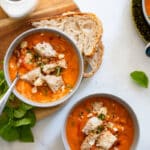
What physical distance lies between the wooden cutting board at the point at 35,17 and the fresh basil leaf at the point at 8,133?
124 millimetres

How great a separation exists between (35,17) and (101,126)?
1.94ft

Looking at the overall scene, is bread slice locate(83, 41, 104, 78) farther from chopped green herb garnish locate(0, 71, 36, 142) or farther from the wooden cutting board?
chopped green herb garnish locate(0, 71, 36, 142)

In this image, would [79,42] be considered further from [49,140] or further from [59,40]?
[49,140]

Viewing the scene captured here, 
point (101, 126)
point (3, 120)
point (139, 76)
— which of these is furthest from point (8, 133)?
point (139, 76)

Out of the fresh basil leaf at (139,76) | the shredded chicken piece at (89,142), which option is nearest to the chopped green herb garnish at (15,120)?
the shredded chicken piece at (89,142)

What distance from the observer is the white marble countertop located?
2404 millimetres

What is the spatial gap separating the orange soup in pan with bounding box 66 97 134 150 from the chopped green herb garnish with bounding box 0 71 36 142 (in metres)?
0.18

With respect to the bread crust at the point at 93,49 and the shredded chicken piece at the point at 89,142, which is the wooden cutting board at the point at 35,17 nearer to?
the bread crust at the point at 93,49

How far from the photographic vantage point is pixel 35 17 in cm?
239

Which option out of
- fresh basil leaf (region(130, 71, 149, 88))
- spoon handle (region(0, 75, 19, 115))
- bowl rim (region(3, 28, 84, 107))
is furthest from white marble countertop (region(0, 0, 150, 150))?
spoon handle (region(0, 75, 19, 115))

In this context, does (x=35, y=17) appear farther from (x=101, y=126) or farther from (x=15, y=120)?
(x=101, y=126)

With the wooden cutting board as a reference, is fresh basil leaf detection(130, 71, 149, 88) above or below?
below

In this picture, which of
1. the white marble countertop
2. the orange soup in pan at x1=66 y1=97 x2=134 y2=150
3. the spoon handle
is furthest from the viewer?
the white marble countertop

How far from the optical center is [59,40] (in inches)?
91.3
